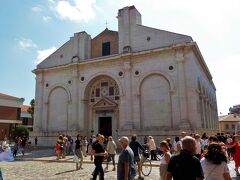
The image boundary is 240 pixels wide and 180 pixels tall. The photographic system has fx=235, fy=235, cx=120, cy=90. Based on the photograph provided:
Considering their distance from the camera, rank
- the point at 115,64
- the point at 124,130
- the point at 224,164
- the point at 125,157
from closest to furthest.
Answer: the point at 224,164 < the point at 125,157 < the point at 124,130 < the point at 115,64

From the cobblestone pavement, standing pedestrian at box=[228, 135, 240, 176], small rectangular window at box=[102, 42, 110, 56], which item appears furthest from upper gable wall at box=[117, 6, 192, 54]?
standing pedestrian at box=[228, 135, 240, 176]

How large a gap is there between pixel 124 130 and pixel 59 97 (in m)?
9.91

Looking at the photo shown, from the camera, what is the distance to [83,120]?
1014 inches

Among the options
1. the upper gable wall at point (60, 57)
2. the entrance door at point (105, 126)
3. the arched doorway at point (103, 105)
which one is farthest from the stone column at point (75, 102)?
the entrance door at point (105, 126)

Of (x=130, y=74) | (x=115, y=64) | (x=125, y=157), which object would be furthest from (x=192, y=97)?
(x=125, y=157)

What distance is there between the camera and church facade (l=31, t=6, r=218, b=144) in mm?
21641

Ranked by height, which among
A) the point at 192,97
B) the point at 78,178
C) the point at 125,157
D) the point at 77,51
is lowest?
the point at 78,178

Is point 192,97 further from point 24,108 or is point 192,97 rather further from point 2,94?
point 24,108

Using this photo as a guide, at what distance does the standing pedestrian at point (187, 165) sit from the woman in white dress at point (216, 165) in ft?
1.74

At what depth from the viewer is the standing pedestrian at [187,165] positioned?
3559mm

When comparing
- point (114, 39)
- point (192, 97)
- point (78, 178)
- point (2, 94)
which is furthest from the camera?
point (2, 94)

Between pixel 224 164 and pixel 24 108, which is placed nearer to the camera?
pixel 224 164

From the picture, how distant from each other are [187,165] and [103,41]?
25.5m

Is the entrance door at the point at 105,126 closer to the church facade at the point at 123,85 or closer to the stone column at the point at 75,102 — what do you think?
the church facade at the point at 123,85
